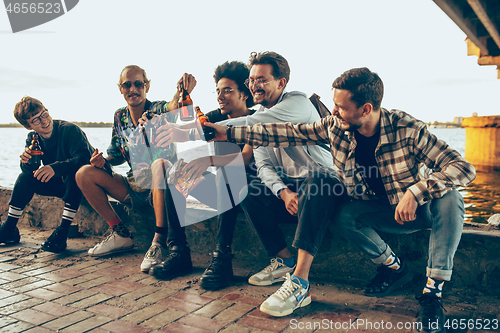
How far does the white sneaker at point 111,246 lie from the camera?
3.05 metres

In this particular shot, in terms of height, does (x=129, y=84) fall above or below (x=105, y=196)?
above

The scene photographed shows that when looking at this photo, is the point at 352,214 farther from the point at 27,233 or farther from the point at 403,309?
the point at 27,233

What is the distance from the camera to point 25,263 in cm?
289

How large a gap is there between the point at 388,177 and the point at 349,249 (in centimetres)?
70

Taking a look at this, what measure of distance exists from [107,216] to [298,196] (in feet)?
5.96

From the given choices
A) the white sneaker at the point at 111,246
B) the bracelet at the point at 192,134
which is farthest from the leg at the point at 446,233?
the white sneaker at the point at 111,246

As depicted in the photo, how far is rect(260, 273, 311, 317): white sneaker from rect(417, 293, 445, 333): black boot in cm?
59

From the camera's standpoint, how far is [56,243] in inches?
125

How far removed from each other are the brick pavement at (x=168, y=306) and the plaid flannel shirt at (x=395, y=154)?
24.5 inches

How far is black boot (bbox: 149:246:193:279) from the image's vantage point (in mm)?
2537

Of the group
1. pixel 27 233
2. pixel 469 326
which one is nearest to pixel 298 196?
pixel 469 326

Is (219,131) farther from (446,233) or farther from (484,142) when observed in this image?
(484,142)

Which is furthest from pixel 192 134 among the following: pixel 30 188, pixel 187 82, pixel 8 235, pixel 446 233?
pixel 8 235

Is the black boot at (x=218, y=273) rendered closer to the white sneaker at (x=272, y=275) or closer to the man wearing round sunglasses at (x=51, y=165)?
the white sneaker at (x=272, y=275)
